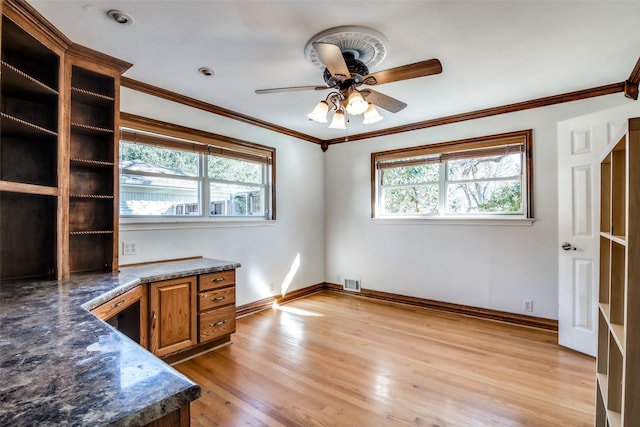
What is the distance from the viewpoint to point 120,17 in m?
1.92

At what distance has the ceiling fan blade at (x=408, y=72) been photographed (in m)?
1.95

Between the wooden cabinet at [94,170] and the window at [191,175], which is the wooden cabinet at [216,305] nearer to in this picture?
the wooden cabinet at [94,170]

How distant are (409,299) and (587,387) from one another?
2.14m

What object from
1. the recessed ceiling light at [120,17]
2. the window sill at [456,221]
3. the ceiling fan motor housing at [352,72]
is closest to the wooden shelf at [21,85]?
the recessed ceiling light at [120,17]

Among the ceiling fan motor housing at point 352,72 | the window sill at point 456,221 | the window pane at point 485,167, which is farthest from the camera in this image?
the window pane at point 485,167

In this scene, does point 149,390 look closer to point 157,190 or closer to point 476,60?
point 157,190

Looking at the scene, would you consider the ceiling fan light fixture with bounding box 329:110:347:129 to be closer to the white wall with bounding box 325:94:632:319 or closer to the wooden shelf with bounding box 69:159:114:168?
the wooden shelf with bounding box 69:159:114:168

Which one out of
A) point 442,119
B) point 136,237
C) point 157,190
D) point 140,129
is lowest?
point 136,237

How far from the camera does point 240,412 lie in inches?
78.4

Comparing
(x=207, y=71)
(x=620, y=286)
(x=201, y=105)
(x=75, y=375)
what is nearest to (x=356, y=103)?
(x=207, y=71)

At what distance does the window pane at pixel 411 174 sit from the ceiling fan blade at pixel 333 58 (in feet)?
8.05

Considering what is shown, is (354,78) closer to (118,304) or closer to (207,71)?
(207,71)

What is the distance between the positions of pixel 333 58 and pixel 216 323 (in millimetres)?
2375

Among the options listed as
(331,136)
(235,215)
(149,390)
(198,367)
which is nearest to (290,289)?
(235,215)
